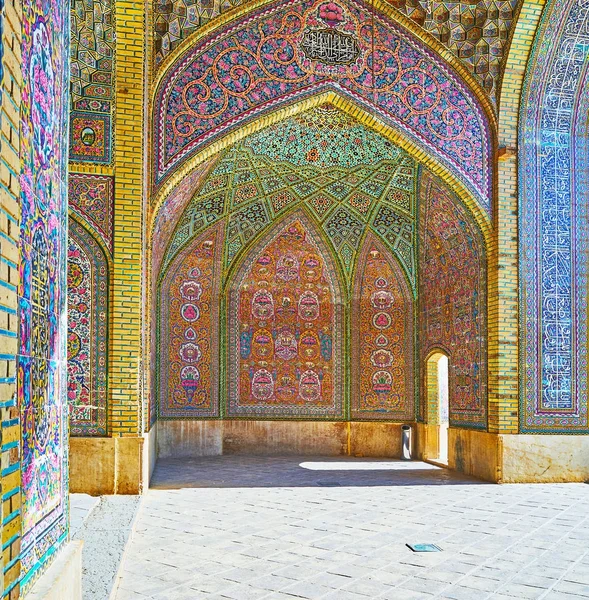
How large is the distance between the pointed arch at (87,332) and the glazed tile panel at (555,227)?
5100 mm

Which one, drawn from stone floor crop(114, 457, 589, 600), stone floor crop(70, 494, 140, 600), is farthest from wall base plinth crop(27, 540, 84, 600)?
stone floor crop(114, 457, 589, 600)

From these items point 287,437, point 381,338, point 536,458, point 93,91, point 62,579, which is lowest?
point 287,437

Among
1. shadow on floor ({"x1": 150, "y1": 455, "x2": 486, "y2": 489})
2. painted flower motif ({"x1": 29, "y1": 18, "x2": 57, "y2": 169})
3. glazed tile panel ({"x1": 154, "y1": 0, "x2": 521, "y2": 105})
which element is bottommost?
shadow on floor ({"x1": 150, "y1": 455, "x2": 486, "y2": 489})

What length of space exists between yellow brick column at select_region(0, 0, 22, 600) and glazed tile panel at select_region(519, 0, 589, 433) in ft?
24.1

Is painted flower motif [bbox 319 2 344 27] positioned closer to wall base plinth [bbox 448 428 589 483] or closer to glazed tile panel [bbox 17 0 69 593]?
wall base plinth [bbox 448 428 589 483]

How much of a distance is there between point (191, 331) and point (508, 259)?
5504 millimetres

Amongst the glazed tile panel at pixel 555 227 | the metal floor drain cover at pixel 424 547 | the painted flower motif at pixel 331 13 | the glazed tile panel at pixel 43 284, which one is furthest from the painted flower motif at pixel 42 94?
the glazed tile panel at pixel 555 227

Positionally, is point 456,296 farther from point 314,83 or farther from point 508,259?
point 314,83

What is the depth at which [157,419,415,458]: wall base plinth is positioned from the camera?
1161 centimetres

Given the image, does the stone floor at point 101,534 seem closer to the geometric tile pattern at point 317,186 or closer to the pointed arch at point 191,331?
the pointed arch at point 191,331

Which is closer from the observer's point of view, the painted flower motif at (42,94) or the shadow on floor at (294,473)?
the painted flower motif at (42,94)

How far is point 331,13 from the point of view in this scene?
853 centimetres

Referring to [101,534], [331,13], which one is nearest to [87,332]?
[101,534]

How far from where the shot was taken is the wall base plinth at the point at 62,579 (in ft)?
8.54
